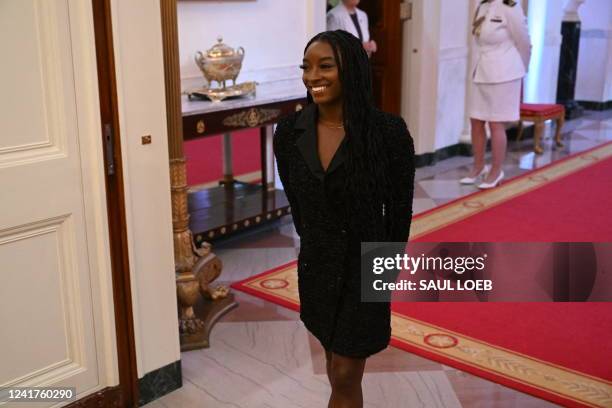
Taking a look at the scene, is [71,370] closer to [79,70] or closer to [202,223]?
[79,70]

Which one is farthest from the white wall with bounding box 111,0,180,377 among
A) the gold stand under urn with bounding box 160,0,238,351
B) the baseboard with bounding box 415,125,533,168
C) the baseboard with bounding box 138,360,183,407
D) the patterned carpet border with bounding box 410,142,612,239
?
the baseboard with bounding box 415,125,533,168

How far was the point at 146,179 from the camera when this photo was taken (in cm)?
282

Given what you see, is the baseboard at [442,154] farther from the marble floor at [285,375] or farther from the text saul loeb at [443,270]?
the marble floor at [285,375]

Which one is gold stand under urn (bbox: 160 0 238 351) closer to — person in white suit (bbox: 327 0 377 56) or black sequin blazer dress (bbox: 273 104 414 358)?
black sequin blazer dress (bbox: 273 104 414 358)

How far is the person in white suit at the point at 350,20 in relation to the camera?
6.32 meters

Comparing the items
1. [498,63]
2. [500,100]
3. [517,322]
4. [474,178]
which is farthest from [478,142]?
[517,322]

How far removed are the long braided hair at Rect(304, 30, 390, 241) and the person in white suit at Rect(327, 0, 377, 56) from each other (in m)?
4.38

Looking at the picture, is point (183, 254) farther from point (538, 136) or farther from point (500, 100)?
point (538, 136)

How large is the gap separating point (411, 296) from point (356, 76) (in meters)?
2.31

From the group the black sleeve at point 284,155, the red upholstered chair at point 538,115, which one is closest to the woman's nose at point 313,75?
the black sleeve at point 284,155

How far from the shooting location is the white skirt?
19.8 ft

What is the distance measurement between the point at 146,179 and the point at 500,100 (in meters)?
3.97

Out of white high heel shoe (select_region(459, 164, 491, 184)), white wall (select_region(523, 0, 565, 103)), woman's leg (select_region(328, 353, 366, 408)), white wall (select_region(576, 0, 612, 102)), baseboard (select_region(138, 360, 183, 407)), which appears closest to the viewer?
woman's leg (select_region(328, 353, 366, 408))

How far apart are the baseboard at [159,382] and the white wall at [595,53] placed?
9.03 meters
